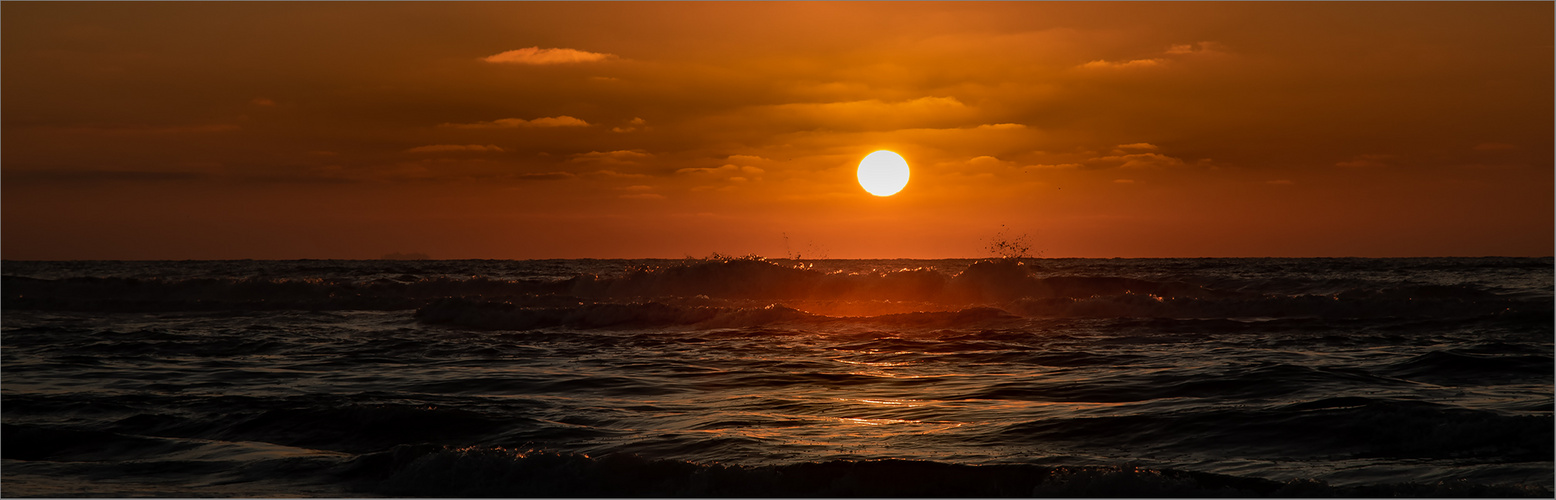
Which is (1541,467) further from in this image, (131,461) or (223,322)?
(223,322)

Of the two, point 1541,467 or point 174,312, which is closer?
point 1541,467

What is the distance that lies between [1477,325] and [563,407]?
18203mm

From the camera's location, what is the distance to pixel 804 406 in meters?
10.8

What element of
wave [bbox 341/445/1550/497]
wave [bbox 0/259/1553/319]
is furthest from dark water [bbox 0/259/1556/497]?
wave [bbox 0/259/1553/319]

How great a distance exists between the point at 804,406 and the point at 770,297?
88.5 feet

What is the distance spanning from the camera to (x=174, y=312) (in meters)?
31.1

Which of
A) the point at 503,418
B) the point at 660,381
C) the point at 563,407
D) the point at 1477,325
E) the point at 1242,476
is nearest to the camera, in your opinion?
the point at 1242,476

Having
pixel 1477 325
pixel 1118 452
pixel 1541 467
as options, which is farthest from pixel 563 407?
pixel 1477 325

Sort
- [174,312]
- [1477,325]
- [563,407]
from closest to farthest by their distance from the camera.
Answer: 1. [563,407]
2. [1477,325]
3. [174,312]

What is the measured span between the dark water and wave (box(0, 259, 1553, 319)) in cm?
75

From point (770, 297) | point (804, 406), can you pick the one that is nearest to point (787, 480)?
point (804, 406)

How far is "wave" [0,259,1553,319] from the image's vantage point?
2430cm

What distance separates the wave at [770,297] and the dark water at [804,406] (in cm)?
75

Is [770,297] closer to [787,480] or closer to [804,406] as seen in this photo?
[804,406]
